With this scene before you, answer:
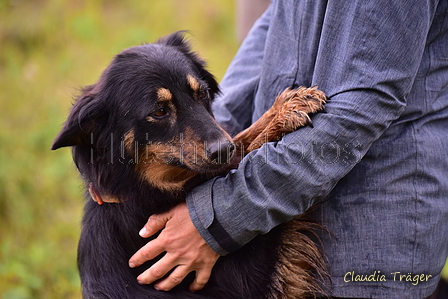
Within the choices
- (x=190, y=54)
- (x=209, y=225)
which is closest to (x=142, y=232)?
(x=209, y=225)

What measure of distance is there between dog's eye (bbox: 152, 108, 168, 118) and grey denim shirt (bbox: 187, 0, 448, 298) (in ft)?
1.81

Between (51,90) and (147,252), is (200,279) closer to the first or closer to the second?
(147,252)

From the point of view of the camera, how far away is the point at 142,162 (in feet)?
7.64

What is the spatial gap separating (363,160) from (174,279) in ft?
3.41

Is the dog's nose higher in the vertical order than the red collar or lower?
higher

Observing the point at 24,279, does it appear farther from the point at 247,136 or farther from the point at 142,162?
the point at 247,136

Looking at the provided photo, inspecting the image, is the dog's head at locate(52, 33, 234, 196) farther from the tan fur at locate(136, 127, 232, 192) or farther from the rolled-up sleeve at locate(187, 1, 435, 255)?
the rolled-up sleeve at locate(187, 1, 435, 255)

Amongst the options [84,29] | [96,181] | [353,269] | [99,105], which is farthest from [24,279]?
[84,29]

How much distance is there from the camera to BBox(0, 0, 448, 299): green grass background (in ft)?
13.8

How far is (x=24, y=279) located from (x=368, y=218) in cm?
329

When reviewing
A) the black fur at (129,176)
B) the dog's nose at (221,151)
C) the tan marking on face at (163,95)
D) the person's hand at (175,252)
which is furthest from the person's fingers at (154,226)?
the tan marking on face at (163,95)

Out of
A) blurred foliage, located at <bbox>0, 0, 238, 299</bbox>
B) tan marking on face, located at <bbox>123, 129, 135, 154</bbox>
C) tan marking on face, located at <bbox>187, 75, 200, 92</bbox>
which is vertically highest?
tan marking on face, located at <bbox>187, 75, 200, 92</bbox>

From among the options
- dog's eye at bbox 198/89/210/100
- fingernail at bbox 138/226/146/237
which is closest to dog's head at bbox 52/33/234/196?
dog's eye at bbox 198/89/210/100

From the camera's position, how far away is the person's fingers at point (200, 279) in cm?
207
